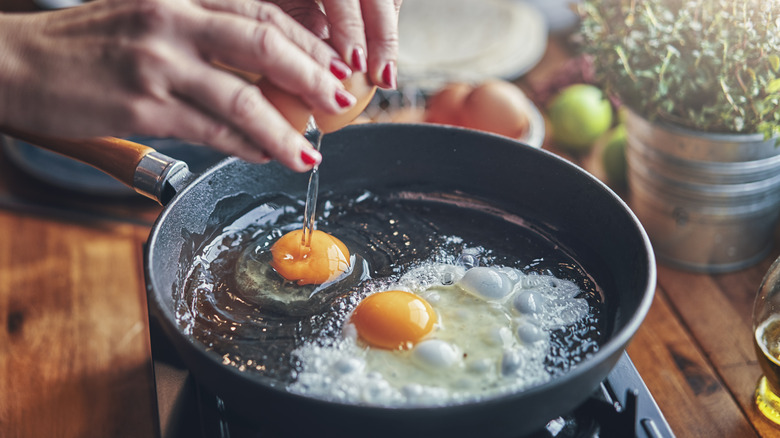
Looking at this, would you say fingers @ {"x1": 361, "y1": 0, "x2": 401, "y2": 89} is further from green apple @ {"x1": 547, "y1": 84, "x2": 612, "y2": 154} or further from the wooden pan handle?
green apple @ {"x1": 547, "y1": 84, "x2": 612, "y2": 154}

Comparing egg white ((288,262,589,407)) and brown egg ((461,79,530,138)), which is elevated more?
egg white ((288,262,589,407))

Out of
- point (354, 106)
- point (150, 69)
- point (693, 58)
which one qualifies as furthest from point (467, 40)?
point (150, 69)

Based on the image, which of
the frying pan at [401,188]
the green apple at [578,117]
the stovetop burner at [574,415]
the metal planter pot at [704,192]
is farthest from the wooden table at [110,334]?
the green apple at [578,117]

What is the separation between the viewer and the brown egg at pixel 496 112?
175 centimetres

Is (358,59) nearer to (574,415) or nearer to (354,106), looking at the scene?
(354,106)

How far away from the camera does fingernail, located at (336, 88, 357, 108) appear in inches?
32.5

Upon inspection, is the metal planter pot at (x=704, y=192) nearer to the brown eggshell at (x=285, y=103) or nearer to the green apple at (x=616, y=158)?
the green apple at (x=616, y=158)

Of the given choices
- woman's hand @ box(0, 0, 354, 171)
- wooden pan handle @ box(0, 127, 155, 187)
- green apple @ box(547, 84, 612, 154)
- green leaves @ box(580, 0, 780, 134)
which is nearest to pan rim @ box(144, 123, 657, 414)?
wooden pan handle @ box(0, 127, 155, 187)

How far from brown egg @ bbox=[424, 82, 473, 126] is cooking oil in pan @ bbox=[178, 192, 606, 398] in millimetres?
569

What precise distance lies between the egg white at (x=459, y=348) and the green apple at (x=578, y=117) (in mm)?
885

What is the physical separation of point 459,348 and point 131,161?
0.60 meters

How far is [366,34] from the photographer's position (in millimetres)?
940

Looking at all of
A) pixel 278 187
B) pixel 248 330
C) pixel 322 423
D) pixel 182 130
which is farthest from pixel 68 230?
pixel 322 423

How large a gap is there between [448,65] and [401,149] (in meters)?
1.05
